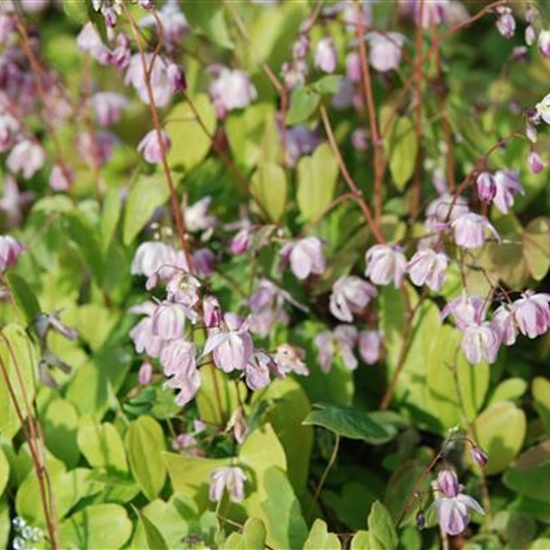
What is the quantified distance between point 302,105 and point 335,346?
0.46 meters

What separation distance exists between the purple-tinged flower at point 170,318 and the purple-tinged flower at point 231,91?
80 cm

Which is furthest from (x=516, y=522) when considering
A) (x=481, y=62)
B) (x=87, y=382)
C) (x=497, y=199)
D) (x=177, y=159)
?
(x=481, y=62)

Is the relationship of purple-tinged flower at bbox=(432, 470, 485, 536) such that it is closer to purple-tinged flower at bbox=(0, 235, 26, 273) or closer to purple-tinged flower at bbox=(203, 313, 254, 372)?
purple-tinged flower at bbox=(203, 313, 254, 372)

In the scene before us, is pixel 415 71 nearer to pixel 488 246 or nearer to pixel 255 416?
pixel 488 246

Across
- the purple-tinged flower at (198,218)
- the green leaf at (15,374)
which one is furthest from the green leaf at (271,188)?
the green leaf at (15,374)

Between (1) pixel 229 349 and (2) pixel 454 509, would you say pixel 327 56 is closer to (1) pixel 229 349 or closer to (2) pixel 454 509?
(1) pixel 229 349

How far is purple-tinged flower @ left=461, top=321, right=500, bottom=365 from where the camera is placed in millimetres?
1775

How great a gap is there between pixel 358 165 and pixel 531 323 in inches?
41.2

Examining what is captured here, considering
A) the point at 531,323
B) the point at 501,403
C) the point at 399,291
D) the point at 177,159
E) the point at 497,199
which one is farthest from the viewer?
the point at 177,159

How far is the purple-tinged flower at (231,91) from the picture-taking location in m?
2.42

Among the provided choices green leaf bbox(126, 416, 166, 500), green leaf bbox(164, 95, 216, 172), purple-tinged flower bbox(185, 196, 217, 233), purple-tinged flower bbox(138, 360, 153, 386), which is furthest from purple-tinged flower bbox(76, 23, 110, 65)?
green leaf bbox(126, 416, 166, 500)

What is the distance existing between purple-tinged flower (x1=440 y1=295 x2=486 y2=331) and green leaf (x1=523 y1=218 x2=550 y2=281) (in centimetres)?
23

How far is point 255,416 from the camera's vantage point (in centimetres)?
192

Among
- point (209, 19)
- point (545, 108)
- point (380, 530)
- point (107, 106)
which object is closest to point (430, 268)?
point (545, 108)
